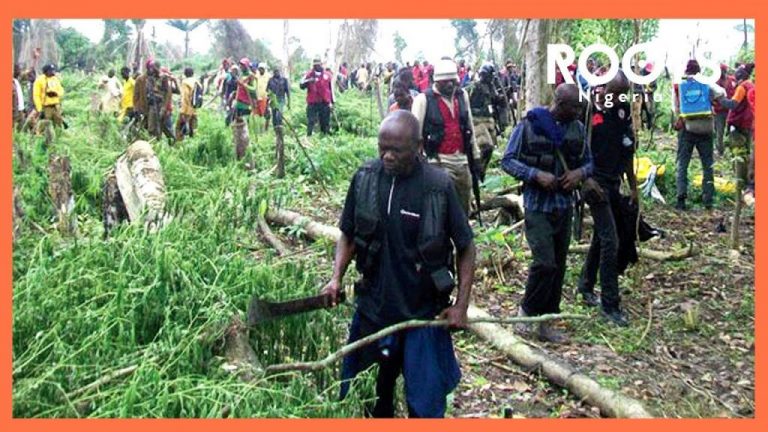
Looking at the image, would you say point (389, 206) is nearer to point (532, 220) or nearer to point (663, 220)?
point (532, 220)

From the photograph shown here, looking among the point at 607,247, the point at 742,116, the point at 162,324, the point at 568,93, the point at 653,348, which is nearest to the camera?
the point at 162,324

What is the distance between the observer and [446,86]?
7070 mm

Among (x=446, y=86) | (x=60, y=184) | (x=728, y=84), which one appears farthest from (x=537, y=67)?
(x=728, y=84)

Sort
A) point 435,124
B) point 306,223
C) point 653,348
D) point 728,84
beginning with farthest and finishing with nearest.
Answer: point 728,84, point 306,223, point 435,124, point 653,348

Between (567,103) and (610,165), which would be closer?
(567,103)

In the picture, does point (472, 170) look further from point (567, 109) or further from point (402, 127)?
point (402, 127)

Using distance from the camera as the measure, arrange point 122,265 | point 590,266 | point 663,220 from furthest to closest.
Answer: point 663,220 < point 590,266 < point 122,265

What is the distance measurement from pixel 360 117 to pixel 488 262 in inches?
456

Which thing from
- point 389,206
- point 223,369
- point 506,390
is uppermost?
point 389,206

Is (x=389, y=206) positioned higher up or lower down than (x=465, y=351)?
higher up

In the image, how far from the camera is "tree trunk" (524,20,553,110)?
26.8 ft

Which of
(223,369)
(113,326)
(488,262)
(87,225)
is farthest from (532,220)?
(87,225)

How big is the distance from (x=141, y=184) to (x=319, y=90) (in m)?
9.22

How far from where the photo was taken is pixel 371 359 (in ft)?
12.2
